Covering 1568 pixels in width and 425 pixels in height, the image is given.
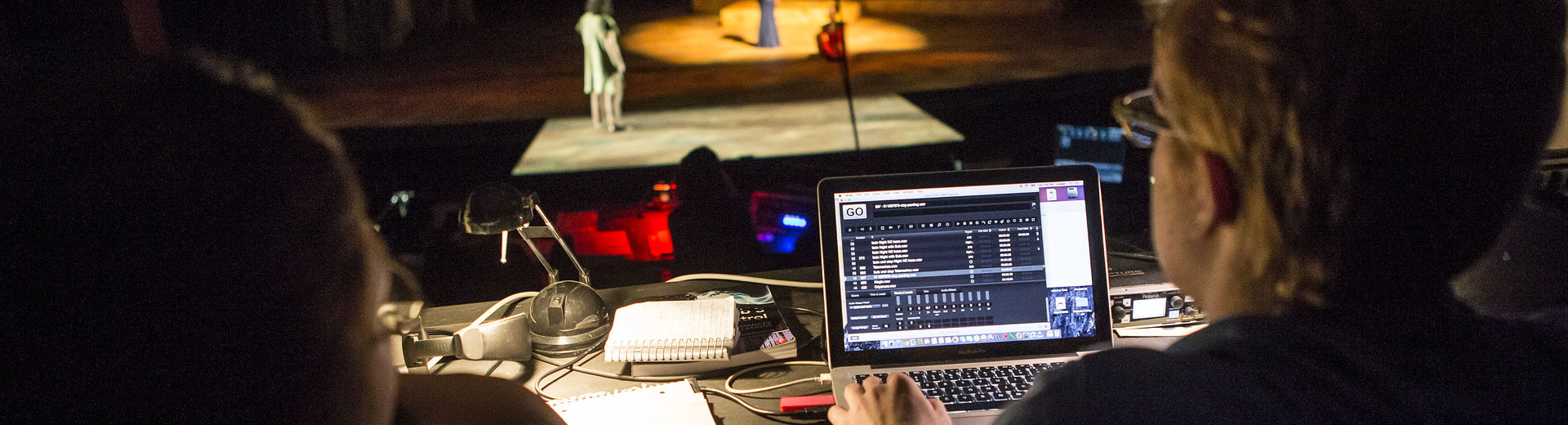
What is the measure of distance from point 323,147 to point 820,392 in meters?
1.06

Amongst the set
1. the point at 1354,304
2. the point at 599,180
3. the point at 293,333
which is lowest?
the point at 599,180

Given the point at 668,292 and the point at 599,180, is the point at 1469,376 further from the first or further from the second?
the point at 599,180

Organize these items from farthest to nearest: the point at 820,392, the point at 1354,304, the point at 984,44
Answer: the point at 984,44, the point at 820,392, the point at 1354,304

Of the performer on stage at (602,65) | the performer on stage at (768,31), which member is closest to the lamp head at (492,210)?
the performer on stage at (602,65)

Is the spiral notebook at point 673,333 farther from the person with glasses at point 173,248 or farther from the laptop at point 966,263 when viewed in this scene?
the person with glasses at point 173,248

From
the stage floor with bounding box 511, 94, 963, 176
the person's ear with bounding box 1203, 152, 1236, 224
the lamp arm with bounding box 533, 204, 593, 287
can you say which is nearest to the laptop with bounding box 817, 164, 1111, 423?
the lamp arm with bounding box 533, 204, 593, 287

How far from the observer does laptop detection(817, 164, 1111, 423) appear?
4.68 ft

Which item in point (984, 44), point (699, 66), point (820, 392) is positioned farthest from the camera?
point (984, 44)

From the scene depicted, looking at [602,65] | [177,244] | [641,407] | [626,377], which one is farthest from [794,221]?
[602,65]

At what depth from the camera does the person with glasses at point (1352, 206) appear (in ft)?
1.77

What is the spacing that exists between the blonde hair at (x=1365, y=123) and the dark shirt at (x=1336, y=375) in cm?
3

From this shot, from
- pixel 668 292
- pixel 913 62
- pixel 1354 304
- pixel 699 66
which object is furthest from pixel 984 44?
pixel 1354 304

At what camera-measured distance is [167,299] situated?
392 mm

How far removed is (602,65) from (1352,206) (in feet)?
23.2
